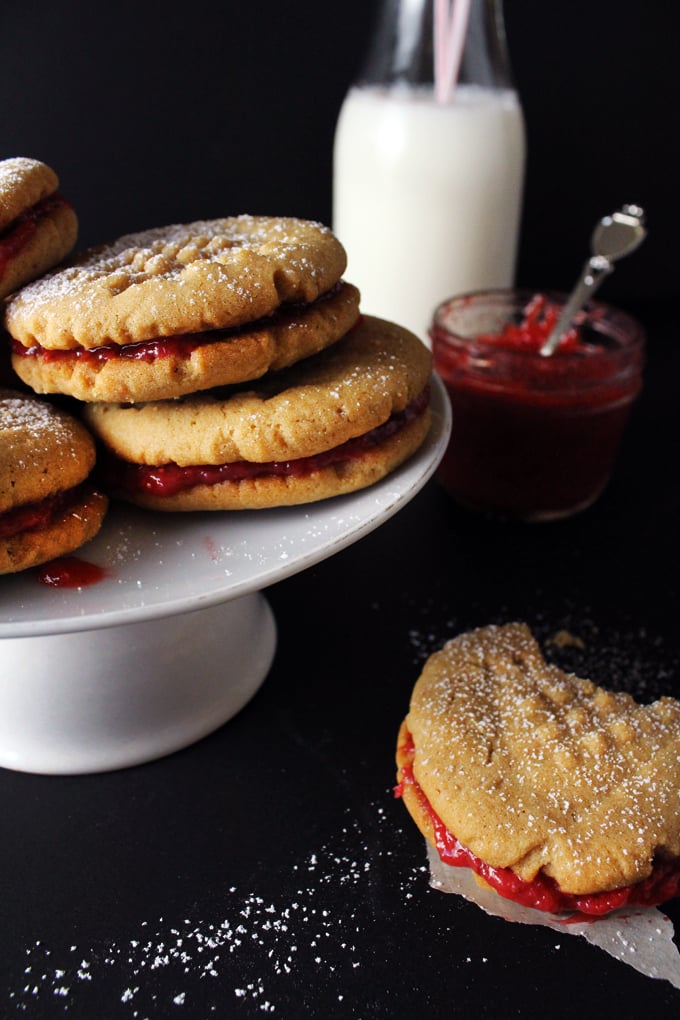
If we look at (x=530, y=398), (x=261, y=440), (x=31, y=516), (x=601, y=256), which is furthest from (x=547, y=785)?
(x=601, y=256)

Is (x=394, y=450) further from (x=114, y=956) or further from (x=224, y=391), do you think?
(x=114, y=956)

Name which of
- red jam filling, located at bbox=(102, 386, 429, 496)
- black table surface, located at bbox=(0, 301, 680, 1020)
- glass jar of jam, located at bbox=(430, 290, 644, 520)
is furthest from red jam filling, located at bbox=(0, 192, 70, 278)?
glass jar of jam, located at bbox=(430, 290, 644, 520)

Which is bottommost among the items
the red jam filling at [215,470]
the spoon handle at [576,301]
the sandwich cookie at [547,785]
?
the sandwich cookie at [547,785]

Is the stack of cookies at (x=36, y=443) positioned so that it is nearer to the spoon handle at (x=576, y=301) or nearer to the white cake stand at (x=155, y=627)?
the white cake stand at (x=155, y=627)

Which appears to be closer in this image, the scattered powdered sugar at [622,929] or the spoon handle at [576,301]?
the scattered powdered sugar at [622,929]

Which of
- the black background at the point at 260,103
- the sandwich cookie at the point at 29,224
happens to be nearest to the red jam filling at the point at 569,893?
the sandwich cookie at the point at 29,224

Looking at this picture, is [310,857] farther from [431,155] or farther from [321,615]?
[431,155]

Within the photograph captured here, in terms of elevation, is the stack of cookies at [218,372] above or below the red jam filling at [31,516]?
above
